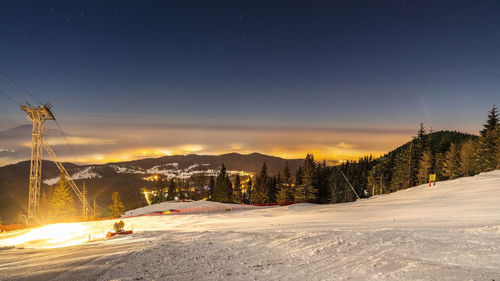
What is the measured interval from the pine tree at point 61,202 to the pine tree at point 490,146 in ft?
301

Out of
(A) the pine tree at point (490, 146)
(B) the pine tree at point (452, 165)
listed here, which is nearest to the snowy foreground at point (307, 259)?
(A) the pine tree at point (490, 146)

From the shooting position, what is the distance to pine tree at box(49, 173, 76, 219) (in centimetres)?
6131

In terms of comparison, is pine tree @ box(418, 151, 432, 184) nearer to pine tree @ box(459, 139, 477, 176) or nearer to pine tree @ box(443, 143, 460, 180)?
pine tree @ box(443, 143, 460, 180)

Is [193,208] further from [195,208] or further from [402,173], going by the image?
[402,173]

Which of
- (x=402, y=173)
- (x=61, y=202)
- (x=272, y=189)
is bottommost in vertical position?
(x=61, y=202)

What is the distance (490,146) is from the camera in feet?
172

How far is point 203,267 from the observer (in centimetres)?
752

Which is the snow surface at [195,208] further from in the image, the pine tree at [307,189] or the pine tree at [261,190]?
the pine tree at [261,190]

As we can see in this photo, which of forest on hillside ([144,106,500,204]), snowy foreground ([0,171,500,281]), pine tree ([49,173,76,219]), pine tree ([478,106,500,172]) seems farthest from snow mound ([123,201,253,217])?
pine tree ([478,106,500,172])

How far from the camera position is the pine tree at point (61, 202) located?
61.3 metres

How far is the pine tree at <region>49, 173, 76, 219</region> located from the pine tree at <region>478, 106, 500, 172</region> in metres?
91.7

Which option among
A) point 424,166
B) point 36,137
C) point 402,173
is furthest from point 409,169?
point 36,137

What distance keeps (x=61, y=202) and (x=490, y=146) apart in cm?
9601

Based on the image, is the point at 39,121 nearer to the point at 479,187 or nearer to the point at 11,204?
the point at 479,187
